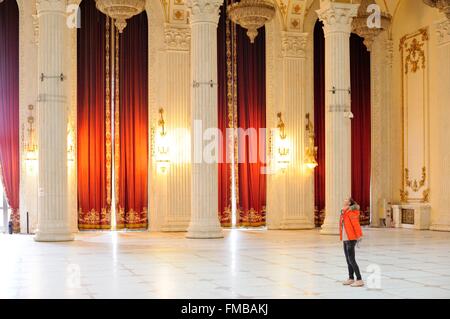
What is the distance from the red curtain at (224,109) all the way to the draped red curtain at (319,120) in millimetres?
3219

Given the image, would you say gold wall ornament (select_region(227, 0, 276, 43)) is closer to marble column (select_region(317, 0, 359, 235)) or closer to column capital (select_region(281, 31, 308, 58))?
marble column (select_region(317, 0, 359, 235))

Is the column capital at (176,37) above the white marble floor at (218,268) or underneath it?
above

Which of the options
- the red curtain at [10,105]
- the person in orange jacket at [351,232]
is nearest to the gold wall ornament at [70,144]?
the red curtain at [10,105]

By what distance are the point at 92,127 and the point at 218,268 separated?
1136 centimetres

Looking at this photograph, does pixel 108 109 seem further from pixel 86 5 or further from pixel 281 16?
pixel 281 16

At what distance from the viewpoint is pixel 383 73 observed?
25.8m

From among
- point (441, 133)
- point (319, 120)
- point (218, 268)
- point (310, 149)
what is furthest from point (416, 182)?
point (218, 268)

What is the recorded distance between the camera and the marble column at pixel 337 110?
2075 cm

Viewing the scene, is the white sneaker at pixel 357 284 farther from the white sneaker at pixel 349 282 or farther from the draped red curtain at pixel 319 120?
the draped red curtain at pixel 319 120

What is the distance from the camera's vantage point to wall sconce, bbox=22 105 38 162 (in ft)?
71.8

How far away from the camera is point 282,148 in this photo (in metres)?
24.3

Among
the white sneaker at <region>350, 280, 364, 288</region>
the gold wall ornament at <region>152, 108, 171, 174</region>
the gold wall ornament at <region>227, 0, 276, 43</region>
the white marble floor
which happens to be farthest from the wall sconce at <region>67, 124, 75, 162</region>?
the white sneaker at <region>350, 280, 364, 288</region>

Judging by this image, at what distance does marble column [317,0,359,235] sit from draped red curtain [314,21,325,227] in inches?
163
